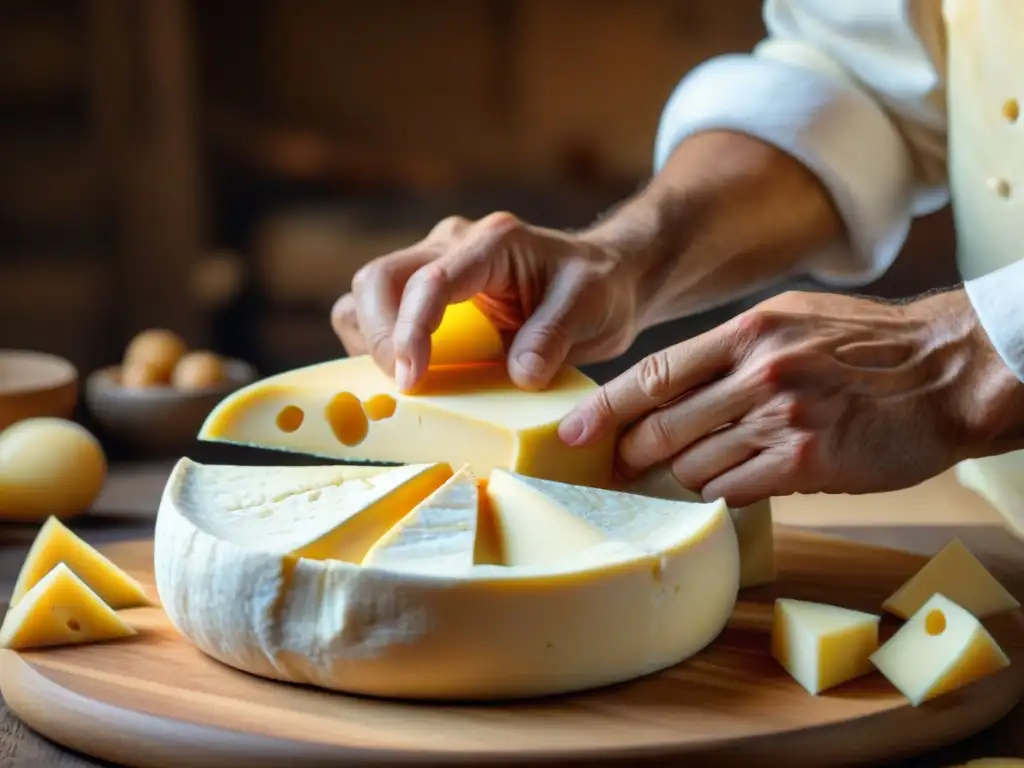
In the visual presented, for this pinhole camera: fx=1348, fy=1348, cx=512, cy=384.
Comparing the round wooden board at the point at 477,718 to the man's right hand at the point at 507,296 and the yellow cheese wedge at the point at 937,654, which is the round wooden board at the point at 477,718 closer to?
the yellow cheese wedge at the point at 937,654

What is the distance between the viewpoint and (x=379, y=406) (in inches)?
57.2

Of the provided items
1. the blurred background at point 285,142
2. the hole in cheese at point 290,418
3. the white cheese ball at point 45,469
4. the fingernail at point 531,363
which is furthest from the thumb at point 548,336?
the blurred background at point 285,142

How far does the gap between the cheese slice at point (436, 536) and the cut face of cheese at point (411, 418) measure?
0.54 feet

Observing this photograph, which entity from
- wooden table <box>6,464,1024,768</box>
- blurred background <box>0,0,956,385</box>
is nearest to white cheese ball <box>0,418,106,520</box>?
wooden table <box>6,464,1024,768</box>

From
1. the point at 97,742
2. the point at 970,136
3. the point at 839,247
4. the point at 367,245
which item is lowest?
the point at 367,245

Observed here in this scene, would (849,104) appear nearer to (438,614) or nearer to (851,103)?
(851,103)

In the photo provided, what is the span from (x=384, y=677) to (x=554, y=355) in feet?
1.72

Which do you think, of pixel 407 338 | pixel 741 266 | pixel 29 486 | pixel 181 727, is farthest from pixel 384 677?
pixel 741 266

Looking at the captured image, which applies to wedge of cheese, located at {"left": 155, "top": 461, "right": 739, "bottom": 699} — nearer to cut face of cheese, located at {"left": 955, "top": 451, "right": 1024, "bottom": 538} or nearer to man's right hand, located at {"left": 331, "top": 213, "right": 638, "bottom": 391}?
man's right hand, located at {"left": 331, "top": 213, "right": 638, "bottom": 391}

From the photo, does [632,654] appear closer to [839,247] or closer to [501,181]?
[839,247]

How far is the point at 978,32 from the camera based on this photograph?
1.70 metres

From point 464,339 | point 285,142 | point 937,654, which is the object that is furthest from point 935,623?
point 285,142

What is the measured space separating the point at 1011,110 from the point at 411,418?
842 mm

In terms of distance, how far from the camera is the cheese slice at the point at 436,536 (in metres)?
1.09
